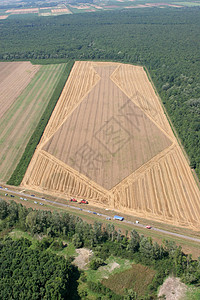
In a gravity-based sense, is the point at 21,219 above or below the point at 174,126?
below

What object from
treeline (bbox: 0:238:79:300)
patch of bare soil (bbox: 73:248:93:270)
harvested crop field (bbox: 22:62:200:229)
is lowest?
treeline (bbox: 0:238:79:300)

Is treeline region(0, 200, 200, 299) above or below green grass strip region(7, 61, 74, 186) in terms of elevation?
below

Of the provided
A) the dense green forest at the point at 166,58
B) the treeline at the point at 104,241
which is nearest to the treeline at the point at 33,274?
the treeline at the point at 104,241

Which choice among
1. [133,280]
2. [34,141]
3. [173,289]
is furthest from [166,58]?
[173,289]

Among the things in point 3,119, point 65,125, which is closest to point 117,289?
point 65,125

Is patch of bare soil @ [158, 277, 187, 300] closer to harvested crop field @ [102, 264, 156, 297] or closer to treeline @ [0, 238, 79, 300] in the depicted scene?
harvested crop field @ [102, 264, 156, 297]

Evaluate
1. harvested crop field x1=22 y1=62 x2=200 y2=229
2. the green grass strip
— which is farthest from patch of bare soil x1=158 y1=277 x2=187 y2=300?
the green grass strip

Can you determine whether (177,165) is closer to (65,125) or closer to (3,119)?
(65,125)

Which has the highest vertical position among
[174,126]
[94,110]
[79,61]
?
[79,61]
